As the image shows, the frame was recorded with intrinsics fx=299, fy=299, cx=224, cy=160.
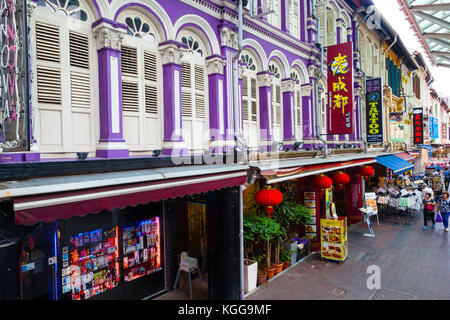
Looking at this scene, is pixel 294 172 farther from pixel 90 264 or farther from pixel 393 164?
pixel 393 164

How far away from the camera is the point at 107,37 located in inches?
250

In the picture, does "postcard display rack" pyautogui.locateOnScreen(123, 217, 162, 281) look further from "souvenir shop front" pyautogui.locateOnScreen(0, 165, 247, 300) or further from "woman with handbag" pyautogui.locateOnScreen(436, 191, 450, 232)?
"woman with handbag" pyautogui.locateOnScreen(436, 191, 450, 232)

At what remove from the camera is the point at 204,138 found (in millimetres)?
8891

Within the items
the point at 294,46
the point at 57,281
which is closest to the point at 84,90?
the point at 57,281

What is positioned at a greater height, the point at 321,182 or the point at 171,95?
the point at 171,95

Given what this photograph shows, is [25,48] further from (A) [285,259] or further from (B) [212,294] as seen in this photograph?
(A) [285,259]

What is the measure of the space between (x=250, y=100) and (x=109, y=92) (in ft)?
17.9

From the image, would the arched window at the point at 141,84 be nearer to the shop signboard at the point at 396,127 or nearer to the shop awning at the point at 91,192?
the shop awning at the point at 91,192

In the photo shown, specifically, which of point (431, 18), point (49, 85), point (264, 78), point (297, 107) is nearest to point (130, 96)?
point (49, 85)

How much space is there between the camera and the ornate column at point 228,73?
9164mm

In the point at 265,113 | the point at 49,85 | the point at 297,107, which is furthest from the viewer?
the point at 297,107

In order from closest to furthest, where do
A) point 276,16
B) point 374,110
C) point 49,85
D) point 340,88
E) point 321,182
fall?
point 49,85, point 321,182, point 276,16, point 340,88, point 374,110

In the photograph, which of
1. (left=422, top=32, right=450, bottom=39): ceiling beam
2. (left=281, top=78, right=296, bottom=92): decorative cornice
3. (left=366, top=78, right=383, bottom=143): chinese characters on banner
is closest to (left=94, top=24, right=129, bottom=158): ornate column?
(left=281, top=78, right=296, bottom=92): decorative cornice

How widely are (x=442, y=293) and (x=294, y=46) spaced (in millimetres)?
9706
